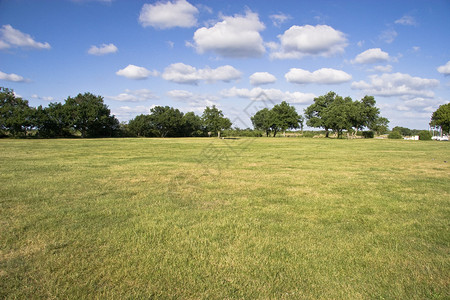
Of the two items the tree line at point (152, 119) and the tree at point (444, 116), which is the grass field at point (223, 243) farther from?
the tree at point (444, 116)

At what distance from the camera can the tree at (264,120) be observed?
85625 millimetres

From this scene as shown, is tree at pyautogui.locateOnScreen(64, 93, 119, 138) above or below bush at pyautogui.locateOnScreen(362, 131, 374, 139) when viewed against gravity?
above

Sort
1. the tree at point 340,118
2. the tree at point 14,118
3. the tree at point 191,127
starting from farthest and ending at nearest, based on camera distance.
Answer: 1. the tree at point 191,127
2. the tree at point 340,118
3. the tree at point 14,118

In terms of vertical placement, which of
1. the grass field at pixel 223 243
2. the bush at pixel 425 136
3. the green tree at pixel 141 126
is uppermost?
the green tree at pixel 141 126

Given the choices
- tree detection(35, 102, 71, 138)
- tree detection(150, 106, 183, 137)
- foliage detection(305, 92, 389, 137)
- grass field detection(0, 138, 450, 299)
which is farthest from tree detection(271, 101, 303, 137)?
grass field detection(0, 138, 450, 299)

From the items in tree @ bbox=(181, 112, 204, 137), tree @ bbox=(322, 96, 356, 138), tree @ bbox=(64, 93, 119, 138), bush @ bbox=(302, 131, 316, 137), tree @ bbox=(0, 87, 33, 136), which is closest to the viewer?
tree @ bbox=(0, 87, 33, 136)

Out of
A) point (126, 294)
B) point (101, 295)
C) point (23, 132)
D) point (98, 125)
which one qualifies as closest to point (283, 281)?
point (126, 294)

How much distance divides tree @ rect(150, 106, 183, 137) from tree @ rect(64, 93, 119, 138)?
43.0 ft

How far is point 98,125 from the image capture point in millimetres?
69312

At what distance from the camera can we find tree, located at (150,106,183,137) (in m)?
84.9

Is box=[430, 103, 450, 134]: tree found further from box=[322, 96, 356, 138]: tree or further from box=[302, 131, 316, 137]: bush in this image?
box=[302, 131, 316, 137]: bush

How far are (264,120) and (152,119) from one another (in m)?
38.1

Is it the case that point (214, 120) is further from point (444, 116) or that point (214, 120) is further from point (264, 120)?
point (444, 116)

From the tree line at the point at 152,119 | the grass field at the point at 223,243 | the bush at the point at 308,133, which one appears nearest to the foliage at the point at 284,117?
the tree line at the point at 152,119
